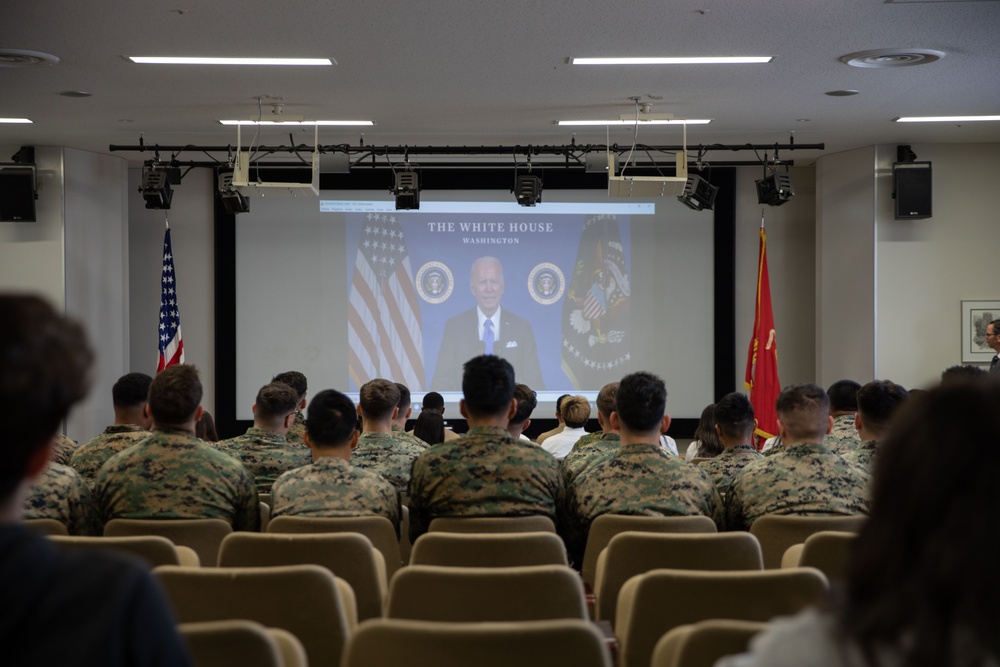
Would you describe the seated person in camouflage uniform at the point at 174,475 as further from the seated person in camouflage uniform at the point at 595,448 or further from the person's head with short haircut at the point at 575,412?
the person's head with short haircut at the point at 575,412

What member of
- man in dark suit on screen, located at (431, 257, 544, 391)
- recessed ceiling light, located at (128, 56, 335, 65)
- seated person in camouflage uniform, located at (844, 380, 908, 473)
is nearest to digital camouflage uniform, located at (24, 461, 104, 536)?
seated person in camouflage uniform, located at (844, 380, 908, 473)

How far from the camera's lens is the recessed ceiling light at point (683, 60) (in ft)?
22.1

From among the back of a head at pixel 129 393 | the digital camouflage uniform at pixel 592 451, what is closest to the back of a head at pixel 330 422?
the digital camouflage uniform at pixel 592 451

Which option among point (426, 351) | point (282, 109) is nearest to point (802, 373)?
point (426, 351)

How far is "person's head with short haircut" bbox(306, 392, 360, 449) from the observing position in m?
3.99

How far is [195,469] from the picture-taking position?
3.87 m

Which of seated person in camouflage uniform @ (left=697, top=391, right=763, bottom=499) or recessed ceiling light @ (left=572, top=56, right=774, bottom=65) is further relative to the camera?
recessed ceiling light @ (left=572, top=56, right=774, bottom=65)

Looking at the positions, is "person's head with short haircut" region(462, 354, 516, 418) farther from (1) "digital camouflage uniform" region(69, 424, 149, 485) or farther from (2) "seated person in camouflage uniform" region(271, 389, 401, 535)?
(1) "digital camouflage uniform" region(69, 424, 149, 485)

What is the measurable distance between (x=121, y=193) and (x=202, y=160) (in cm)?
95

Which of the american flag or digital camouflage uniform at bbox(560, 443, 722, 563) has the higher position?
the american flag

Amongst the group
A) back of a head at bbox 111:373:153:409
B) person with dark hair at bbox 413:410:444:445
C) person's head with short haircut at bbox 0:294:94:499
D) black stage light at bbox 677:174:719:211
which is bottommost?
person with dark hair at bbox 413:410:444:445

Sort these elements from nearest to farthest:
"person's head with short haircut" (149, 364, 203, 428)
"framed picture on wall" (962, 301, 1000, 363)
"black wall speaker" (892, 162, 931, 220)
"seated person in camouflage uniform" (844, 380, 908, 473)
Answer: "person's head with short haircut" (149, 364, 203, 428) → "seated person in camouflage uniform" (844, 380, 908, 473) → "black wall speaker" (892, 162, 931, 220) → "framed picture on wall" (962, 301, 1000, 363)

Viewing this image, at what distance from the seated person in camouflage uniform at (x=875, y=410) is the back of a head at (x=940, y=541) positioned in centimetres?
355

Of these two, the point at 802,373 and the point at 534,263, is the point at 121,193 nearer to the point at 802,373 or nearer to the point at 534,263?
the point at 534,263
